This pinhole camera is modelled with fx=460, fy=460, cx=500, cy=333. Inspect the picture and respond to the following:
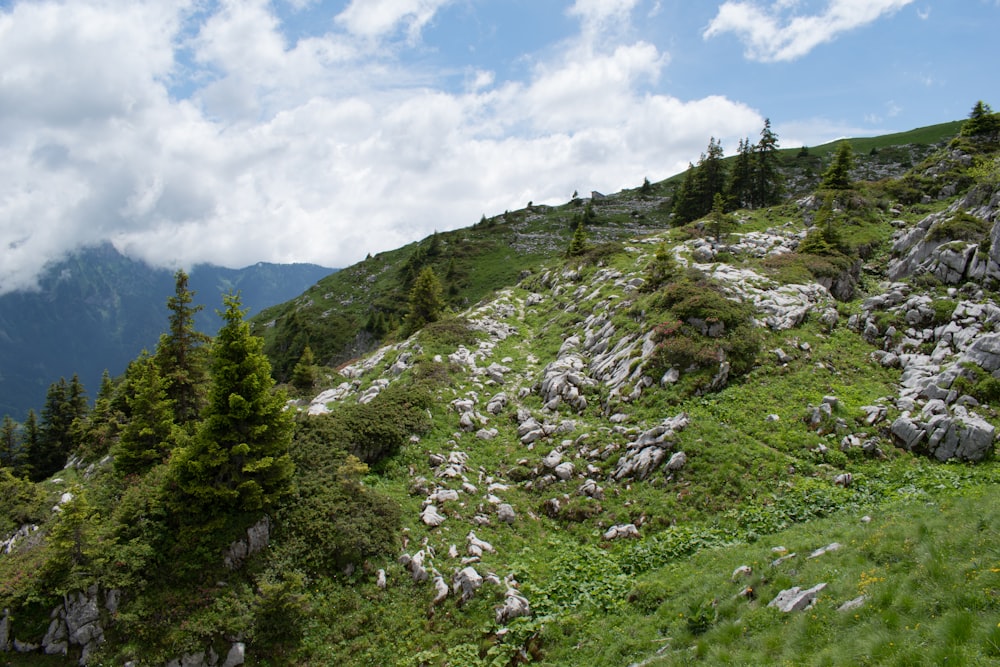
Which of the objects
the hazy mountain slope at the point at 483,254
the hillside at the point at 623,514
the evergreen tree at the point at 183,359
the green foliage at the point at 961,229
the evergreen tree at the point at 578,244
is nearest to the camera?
the hillside at the point at 623,514

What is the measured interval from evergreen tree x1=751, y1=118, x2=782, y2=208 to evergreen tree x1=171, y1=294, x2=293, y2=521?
3385 inches

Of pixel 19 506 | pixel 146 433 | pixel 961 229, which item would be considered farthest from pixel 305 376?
pixel 961 229

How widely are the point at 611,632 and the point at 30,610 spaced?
67.2ft

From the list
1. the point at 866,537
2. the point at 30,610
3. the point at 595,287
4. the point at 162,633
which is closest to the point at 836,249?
Result: the point at 595,287

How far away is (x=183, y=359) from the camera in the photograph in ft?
109

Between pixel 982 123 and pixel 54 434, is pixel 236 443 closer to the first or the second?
pixel 54 434

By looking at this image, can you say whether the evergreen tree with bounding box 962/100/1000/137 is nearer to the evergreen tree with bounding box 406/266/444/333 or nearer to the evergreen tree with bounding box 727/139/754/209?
Answer: the evergreen tree with bounding box 727/139/754/209

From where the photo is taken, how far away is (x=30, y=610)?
1656 centimetres

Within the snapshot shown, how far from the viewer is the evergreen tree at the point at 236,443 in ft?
64.0

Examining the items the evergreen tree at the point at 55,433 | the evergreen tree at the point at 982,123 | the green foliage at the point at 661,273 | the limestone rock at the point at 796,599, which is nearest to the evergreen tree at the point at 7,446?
the evergreen tree at the point at 55,433

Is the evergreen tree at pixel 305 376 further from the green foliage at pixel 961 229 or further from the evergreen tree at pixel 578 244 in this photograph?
the green foliage at pixel 961 229

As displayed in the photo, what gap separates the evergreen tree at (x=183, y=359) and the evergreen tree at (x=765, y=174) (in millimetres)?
85712

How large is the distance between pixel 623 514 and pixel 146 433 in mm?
28494

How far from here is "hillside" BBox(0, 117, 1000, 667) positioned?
11.9 meters
